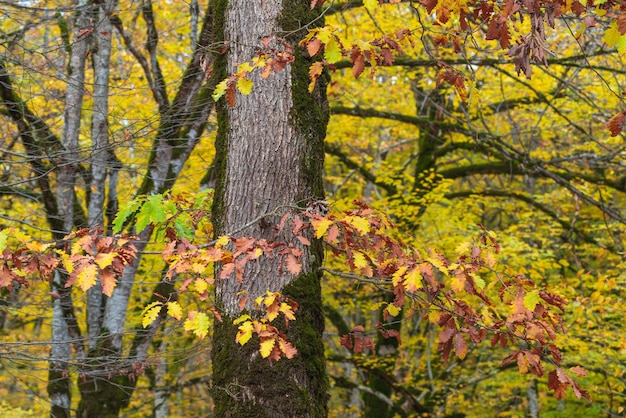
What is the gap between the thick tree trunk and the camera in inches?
127

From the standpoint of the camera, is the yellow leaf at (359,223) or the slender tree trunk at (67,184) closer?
the yellow leaf at (359,223)

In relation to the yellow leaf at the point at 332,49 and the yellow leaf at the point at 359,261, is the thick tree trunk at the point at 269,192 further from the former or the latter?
the yellow leaf at the point at 359,261

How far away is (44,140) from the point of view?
232 inches

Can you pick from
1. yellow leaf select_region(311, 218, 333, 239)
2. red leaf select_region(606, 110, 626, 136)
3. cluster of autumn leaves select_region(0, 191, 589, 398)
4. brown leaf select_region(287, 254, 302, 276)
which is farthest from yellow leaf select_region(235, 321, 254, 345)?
red leaf select_region(606, 110, 626, 136)

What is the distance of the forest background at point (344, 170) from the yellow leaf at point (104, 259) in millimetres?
97

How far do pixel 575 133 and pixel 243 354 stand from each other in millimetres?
12674

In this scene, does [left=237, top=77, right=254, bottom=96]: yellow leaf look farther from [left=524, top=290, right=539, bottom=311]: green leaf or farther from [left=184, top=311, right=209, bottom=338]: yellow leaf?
[left=524, top=290, right=539, bottom=311]: green leaf

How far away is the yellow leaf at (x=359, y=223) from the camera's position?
9.55ft

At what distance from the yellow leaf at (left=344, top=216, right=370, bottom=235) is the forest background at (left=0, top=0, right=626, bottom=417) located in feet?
0.15

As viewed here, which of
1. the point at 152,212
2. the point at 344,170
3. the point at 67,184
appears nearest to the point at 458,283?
the point at 152,212

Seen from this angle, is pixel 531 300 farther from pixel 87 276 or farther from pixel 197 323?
pixel 87 276

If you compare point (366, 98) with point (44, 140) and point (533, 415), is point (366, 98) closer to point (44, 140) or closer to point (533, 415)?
point (533, 415)


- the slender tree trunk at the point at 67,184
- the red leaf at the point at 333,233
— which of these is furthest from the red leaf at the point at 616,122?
the slender tree trunk at the point at 67,184

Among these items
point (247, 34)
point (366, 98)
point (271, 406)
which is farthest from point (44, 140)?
point (366, 98)
